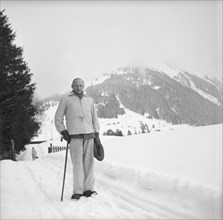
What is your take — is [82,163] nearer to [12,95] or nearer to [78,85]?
[78,85]

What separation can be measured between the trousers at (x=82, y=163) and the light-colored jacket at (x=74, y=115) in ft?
0.48

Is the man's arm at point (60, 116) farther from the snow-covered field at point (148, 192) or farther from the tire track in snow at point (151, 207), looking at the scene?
the tire track in snow at point (151, 207)

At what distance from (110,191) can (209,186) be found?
4.67ft

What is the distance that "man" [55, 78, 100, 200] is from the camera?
3410mm

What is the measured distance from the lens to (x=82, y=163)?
3.48m

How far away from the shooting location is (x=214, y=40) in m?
2.65

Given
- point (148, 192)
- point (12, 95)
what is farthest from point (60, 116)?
point (12, 95)

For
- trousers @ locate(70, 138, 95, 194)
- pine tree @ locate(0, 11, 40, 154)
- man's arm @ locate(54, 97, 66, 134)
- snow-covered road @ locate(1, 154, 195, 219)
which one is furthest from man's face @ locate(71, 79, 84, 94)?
pine tree @ locate(0, 11, 40, 154)

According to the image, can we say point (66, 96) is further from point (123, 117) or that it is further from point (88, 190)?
point (123, 117)

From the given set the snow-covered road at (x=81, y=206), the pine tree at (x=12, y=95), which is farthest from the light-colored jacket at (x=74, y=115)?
the pine tree at (x=12, y=95)

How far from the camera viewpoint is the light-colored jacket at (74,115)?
343cm

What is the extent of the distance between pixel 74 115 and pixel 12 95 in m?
7.46

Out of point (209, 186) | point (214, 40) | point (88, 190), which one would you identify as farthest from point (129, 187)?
point (214, 40)

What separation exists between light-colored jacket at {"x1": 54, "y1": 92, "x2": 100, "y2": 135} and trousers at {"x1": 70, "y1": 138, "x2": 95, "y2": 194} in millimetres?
146
